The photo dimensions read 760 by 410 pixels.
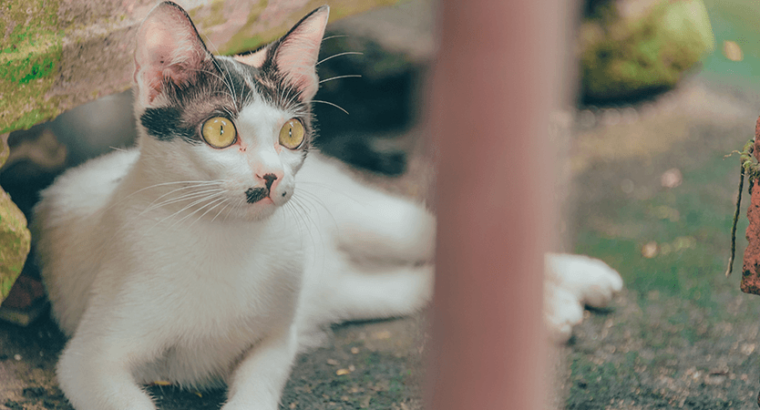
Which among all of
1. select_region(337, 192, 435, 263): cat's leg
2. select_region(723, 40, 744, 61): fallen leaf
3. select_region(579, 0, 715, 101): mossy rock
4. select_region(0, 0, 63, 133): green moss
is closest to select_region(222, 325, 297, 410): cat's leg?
select_region(337, 192, 435, 263): cat's leg

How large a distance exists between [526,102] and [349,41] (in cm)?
307

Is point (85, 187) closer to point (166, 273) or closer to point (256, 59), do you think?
point (166, 273)

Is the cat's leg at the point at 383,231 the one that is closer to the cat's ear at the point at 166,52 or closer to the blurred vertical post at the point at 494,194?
the cat's ear at the point at 166,52

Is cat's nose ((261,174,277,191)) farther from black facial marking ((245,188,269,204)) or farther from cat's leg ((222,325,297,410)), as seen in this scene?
cat's leg ((222,325,297,410))

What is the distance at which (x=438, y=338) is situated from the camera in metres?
0.77

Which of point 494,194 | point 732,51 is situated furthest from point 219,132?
point 732,51

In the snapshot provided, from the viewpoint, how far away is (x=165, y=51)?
56.8 inches

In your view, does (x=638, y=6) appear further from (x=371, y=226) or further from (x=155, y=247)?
(x=155, y=247)

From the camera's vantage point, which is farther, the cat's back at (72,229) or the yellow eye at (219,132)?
the cat's back at (72,229)

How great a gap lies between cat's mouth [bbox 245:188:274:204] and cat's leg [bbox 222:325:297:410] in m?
0.51

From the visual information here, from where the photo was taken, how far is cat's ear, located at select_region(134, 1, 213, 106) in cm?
140

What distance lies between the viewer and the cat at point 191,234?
1.45 m

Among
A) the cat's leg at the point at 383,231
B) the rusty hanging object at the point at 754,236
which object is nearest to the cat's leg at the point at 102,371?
the cat's leg at the point at 383,231

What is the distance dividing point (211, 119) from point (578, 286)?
1.41 m
